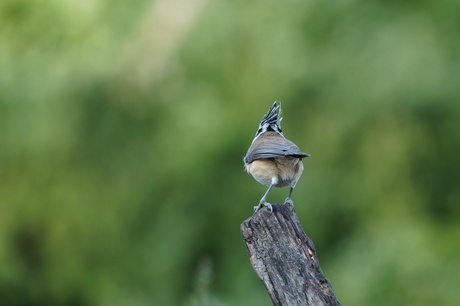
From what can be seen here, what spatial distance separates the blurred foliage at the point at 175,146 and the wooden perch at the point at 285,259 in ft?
22.7

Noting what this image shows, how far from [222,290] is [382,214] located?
2.04 m

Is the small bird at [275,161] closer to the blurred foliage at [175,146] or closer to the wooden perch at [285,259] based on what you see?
the wooden perch at [285,259]

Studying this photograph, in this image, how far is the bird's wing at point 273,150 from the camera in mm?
4703

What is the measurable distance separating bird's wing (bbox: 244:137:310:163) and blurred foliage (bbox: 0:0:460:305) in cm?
579

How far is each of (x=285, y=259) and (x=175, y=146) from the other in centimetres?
737

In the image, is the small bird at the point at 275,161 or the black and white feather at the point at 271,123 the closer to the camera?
the small bird at the point at 275,161

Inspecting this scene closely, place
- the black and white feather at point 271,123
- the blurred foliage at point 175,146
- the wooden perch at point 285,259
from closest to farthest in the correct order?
the wooden perch at point 285,259
the black and white feather at point 271,123
the blurred foliage at point 175,146

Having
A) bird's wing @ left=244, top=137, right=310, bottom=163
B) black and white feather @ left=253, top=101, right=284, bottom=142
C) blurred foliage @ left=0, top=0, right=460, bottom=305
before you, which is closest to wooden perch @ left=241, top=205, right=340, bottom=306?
bird's wing @ left=244, top=137, right=310, bottom=163

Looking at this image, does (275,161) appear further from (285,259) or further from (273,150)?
(285,259)

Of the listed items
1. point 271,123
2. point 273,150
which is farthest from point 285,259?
point 271,123

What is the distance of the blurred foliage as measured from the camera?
1088 centimetres

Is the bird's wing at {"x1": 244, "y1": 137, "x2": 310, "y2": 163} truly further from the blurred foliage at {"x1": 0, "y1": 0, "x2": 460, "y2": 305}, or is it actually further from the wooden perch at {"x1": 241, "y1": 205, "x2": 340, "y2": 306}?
the blurred foliage at {"x1": 0, "y1": 0, "x2": 460, "y2": 305}

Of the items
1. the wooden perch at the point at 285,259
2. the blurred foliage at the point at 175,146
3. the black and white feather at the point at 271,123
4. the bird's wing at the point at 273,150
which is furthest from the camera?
the blurred foliage at the point at 175,146

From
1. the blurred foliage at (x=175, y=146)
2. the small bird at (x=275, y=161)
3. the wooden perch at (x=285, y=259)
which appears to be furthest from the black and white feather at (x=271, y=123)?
the blurred foliage at (x=175, y=146)
